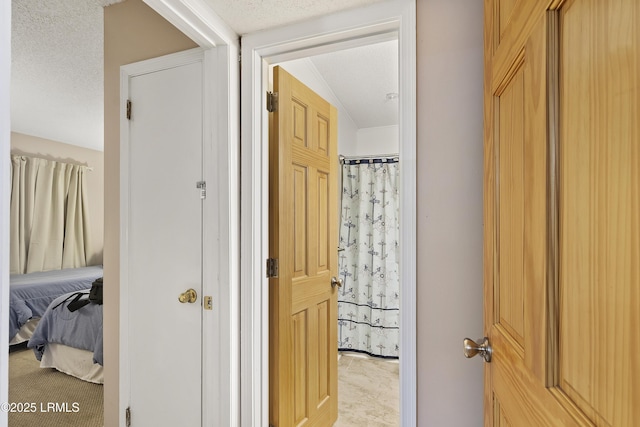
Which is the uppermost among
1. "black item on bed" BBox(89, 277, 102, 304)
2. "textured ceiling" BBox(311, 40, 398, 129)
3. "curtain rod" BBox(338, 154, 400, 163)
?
"textured ceiling" BBox(311, 40, 398, 129)

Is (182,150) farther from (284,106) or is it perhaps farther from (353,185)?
(353,185)

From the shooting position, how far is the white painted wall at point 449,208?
3.76 ft

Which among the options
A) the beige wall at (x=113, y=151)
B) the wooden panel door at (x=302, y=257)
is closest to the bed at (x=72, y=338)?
the beige wall at (x=113, y=151)

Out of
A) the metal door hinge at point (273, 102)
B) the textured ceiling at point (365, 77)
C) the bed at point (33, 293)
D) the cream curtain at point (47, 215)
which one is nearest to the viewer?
the metal door hinge at point (273, 102)

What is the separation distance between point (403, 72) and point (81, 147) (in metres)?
6.03

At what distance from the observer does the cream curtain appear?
455 cm

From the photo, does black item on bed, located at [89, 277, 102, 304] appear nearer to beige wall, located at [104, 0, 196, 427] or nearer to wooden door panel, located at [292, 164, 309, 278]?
beige wall, located at [104, 0, 196, 427]

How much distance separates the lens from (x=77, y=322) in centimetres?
281

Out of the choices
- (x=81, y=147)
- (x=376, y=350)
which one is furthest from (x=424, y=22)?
(x=81, y=147)

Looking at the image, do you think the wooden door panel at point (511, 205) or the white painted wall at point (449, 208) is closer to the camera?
the wooden door panel at point (511, 205)

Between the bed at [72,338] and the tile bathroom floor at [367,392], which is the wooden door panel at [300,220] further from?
the bed at [72,338]

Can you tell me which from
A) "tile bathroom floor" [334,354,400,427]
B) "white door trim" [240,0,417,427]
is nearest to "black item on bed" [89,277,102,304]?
"white door trim" [240,0,417,427]

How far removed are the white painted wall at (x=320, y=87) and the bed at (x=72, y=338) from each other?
2515 mm

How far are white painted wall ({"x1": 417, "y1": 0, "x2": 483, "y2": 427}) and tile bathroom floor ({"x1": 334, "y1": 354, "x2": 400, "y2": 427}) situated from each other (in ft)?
3.90
